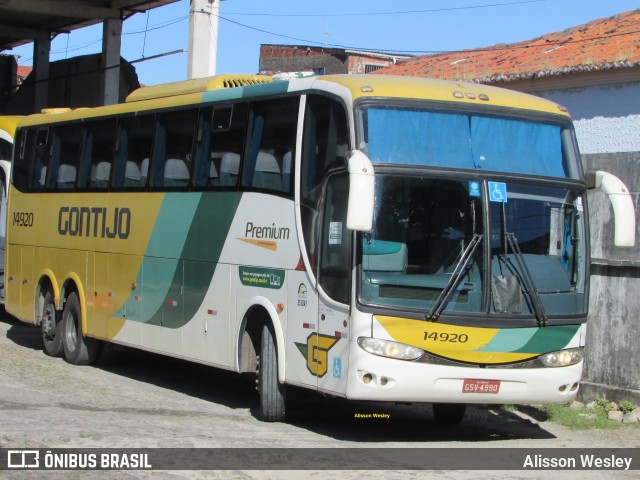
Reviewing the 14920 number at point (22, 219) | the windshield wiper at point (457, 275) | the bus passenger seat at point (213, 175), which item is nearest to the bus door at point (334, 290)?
the windshield wiper at point (457, 275)

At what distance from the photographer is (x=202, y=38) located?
23.0 m

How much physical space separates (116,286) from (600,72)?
9421 mm

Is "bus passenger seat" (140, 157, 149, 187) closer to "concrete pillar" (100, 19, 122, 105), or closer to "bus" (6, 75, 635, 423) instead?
"bus" (6, 75, 635, 423)

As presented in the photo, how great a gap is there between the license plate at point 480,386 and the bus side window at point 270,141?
2.64 metres

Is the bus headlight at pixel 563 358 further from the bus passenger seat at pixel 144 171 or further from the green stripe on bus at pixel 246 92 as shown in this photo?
the bus passenger seat at pixel 144 171

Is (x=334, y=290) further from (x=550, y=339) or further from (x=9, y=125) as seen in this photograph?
(x=9, y=125)

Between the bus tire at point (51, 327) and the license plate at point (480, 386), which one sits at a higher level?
the license plate at point (480, 386)

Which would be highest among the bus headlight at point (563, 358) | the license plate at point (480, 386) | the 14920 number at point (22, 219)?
the 14920 number at point (22, 219)

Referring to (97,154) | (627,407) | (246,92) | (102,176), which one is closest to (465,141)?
(246,92)

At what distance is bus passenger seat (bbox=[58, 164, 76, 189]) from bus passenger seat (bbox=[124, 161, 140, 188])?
171 centimetres

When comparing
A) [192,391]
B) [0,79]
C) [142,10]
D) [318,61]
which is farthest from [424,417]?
[318,61]

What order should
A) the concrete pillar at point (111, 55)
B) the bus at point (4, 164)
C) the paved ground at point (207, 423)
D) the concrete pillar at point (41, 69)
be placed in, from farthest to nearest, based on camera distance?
the concrete pillar at point (41, 69), the concrete pillar at point (111, 55), the bus at point (4, 164), the paved ground at point (207, 423)

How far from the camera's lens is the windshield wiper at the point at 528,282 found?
31.4ft

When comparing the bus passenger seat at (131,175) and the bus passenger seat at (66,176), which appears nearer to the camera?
the bus passenger seat at (131,175)
